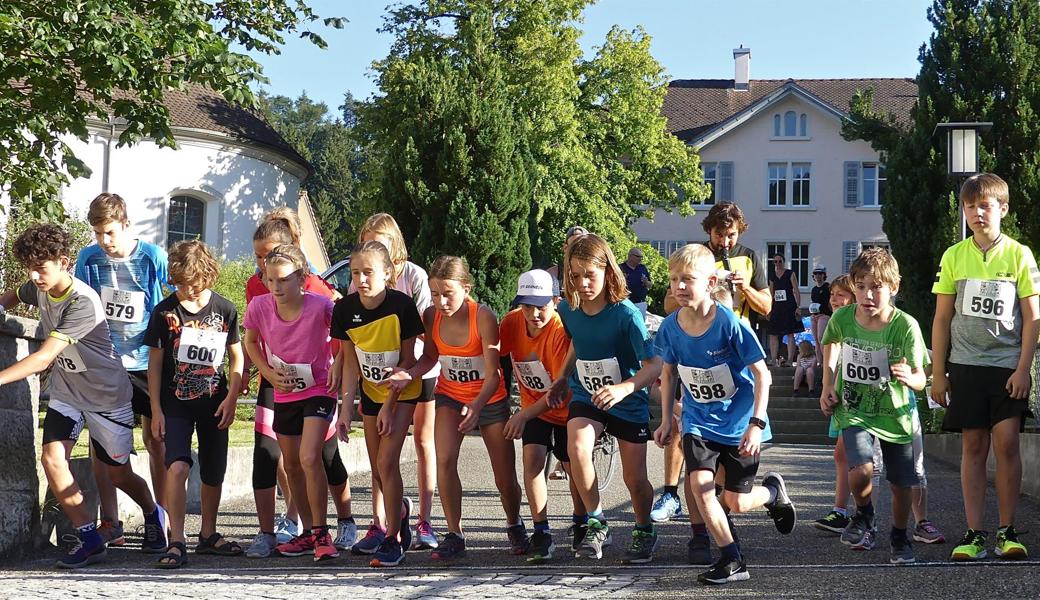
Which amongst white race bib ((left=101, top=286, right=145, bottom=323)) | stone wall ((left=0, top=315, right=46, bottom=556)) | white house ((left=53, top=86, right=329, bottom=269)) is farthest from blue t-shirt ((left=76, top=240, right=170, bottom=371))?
white house ((left=53, top=86, right=329, bottom=269))

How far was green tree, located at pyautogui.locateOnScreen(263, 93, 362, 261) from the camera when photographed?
277ft

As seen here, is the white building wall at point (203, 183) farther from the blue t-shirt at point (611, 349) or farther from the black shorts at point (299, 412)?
the blue t-shirt at point (611, 349)

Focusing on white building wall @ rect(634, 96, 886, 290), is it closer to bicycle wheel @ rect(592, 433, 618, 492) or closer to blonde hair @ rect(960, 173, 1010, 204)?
bicycle wheel @ rect(592, 433, 618, 492)

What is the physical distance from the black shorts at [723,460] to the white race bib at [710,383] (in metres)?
0.22

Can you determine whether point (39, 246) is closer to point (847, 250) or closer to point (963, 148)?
point (963, 148)

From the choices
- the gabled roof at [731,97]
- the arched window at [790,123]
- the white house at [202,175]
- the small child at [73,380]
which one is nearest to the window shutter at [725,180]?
the gabled roof at [731,97]

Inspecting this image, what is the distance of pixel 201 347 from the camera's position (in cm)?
736

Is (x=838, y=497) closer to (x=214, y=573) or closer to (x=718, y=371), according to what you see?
(x=718, y=371)

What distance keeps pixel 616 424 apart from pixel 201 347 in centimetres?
242

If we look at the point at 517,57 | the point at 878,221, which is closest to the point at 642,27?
the point at 517,57

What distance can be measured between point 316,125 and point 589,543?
4730 inches

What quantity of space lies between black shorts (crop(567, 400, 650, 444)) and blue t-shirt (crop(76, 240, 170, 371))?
2.66 meters

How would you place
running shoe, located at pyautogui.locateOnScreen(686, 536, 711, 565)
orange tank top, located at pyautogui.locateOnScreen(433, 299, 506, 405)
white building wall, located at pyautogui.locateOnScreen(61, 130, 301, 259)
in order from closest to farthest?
running shoe, located at pyautogui.locateOnScreen(686, 536, 711, 565), orange tank top, located at pyautogui.locateOnScreen(433, 299, 506, 405), white building wall, located at pyautogui.locateOnScreen(61, 130, 301, 259)

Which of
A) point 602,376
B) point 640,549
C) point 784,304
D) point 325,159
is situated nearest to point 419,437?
point 602,376
